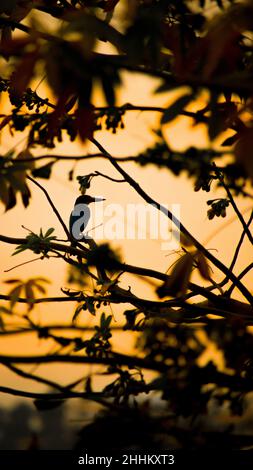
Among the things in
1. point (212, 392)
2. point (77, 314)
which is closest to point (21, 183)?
point (212, 392)

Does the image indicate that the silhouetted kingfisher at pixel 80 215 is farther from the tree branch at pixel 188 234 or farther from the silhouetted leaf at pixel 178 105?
the silhouetted leaf at pixel 178 105

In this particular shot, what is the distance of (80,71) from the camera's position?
110 centimetres

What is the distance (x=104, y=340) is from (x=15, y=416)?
0.60 meters

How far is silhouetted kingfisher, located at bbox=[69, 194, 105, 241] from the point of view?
229 centimetres

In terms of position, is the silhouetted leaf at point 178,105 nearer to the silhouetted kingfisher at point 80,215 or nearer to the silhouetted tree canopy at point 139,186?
the silhouetted tree canopy at point 139,186

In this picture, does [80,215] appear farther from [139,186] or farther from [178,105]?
[178,105]

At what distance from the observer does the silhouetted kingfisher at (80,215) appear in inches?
90.0

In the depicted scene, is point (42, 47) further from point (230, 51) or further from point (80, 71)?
point (230, 51)

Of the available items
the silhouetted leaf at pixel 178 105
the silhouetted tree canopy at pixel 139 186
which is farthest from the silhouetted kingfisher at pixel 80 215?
the silhouetted leaf at pixel 178 105

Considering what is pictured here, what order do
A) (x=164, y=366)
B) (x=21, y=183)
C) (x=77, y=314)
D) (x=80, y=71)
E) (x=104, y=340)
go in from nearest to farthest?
1. (x=80, y=71)
2. (x=21, y=183)
3. (x=164, y=366)
4. (x=104, y=340)
5. (x=77, y=314)

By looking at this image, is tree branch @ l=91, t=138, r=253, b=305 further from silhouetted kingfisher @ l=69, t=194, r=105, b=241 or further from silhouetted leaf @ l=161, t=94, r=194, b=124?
→ silhouetted leaf @ l=161, t=94, r=194, b=124

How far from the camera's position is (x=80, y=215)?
2.30m

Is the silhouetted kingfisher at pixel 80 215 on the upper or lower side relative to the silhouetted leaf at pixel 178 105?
upper

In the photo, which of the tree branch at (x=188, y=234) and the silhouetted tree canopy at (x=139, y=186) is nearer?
the silhouetted tree canopy at (x=139, y=186)
